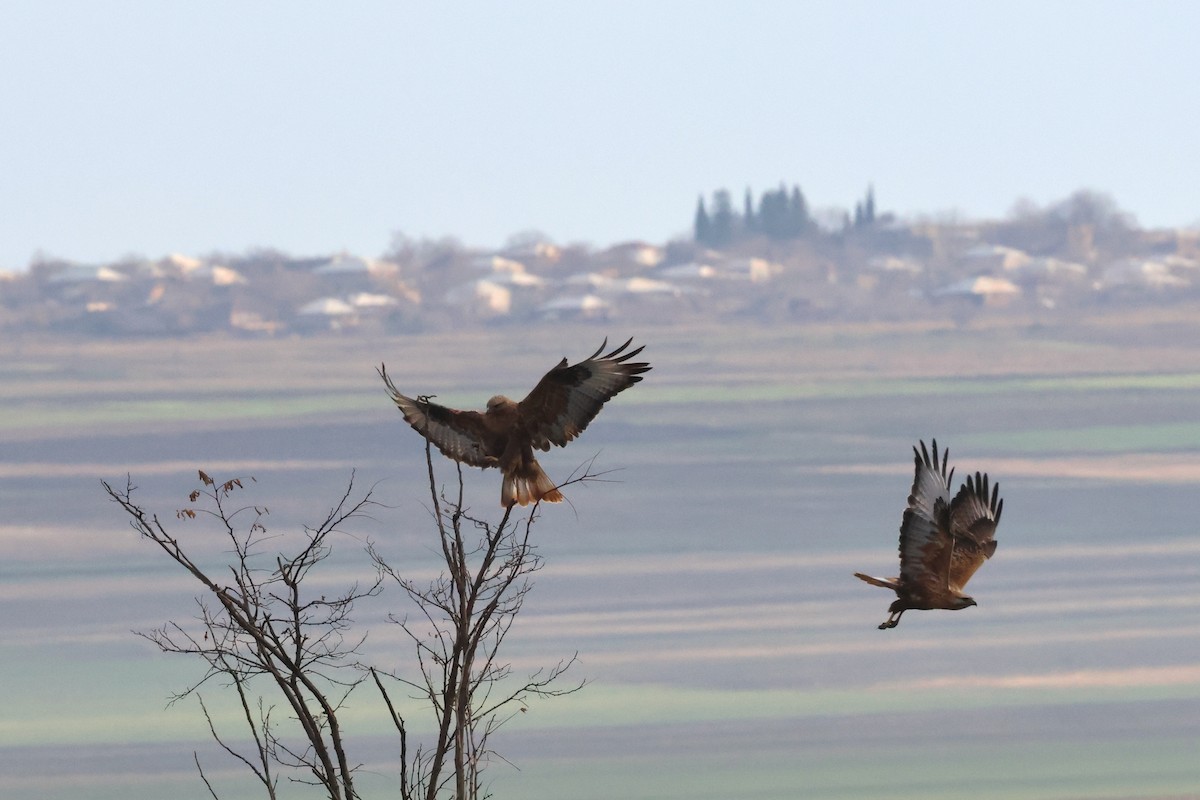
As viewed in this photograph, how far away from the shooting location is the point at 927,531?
21.0 metres

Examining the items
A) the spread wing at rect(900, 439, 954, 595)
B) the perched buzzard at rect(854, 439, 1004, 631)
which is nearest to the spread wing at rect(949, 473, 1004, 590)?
the perched buzzard at rect(854, 439, 1004, 631)

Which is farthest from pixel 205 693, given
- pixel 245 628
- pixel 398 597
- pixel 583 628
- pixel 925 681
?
pixel 245 628

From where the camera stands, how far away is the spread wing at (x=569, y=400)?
2094 cm

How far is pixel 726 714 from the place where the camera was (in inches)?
5246

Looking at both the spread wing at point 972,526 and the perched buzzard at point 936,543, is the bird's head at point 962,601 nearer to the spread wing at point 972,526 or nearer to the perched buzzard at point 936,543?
the perched buzzard at point 936,543

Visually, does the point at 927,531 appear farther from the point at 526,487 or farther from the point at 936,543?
the point at 526,487

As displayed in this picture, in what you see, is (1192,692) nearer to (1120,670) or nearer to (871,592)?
(1120,670)

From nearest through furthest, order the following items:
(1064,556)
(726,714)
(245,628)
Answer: (245,628) → (726,714) → (1064,556)

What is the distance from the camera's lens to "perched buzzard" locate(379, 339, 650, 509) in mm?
20875

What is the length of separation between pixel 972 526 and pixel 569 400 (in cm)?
356

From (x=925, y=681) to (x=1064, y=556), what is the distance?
43852mm

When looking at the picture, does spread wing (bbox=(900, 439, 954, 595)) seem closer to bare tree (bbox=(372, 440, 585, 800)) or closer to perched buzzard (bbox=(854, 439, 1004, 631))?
perched buzzard (bbox=(854, 439, 1004, 631))

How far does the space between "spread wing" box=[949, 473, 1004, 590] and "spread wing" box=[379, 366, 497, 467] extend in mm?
3832

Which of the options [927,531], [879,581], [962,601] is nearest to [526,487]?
[879,581]
